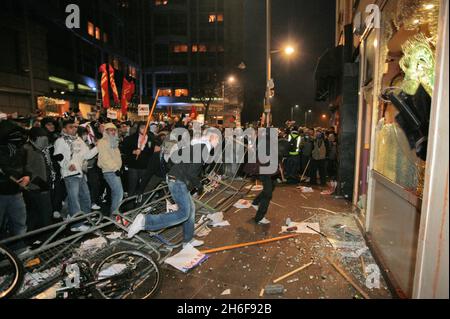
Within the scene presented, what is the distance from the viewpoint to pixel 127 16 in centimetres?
4819

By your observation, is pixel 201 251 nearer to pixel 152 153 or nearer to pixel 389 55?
pixel 152 153

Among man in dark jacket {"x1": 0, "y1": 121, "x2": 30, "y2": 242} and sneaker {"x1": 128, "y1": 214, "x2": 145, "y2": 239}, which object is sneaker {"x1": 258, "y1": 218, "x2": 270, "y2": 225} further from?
man in dark jacket {"x1": 0, "y1": 121, "x2": 30, "y2": 242}

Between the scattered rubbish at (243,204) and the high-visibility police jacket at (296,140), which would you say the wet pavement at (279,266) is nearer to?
the scattered rubbish at (243,204)

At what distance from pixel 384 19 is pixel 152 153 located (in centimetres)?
588

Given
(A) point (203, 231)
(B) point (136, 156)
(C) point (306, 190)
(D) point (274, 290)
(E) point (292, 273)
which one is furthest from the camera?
(C) point (306, 190)

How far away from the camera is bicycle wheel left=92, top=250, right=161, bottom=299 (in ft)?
11.1

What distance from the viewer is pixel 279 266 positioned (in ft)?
14.4

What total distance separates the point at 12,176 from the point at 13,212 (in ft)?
1.92

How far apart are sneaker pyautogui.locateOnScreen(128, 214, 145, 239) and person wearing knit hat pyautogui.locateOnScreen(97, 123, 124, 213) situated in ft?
7.97

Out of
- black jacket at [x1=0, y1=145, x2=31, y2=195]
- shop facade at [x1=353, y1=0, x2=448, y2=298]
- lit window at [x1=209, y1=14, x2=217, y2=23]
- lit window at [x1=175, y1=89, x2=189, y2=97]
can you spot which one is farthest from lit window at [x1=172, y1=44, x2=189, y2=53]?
black jacket at [x1=0, y1=145, x2=31, y2=195]

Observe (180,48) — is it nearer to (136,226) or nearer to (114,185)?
(114,185)

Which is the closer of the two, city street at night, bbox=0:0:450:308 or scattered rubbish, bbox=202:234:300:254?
city street at night, bbox=0:0:450:308

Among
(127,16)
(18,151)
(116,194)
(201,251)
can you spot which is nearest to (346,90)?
(201,251)

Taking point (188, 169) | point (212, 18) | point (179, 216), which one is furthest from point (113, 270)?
point (212, 18)
